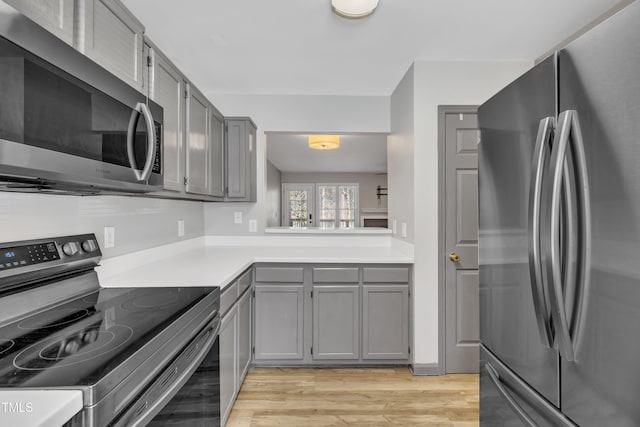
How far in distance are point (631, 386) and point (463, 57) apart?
2.46 meters

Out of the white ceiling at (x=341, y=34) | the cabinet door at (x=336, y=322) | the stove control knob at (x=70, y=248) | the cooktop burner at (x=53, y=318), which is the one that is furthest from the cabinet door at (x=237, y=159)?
the cooktop burner at (x=53, y=318)

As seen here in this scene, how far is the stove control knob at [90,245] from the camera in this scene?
1546 millimetres

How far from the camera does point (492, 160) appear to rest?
1211 millimetres

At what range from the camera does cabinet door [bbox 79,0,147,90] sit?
1.18 m

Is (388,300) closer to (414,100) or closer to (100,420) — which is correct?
(414,100)

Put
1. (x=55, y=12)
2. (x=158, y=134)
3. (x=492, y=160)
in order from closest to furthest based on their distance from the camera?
(x=55, y=12), (x=492, y=160), (x=158, y=134)

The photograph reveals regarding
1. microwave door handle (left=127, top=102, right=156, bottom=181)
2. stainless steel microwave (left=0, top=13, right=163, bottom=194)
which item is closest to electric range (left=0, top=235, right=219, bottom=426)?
stainless steel microwave (left=0, top=13, right=163, bottom=194)

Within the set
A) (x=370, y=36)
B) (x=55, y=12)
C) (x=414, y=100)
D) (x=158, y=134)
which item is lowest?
(x=158, y=134)

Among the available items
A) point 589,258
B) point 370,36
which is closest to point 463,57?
point 370,36

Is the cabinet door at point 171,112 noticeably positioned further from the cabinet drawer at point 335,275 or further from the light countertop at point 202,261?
the cabinet drawer at point 335,275

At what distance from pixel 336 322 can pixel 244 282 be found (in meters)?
0.81

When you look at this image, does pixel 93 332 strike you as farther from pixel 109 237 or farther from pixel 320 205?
pixel 320 205

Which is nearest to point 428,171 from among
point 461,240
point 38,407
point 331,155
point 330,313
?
Result: point 461,240

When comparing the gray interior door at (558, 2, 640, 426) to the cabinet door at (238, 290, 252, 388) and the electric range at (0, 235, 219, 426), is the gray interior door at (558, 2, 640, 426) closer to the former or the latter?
the electric range at (0, 235, 219, 426)
